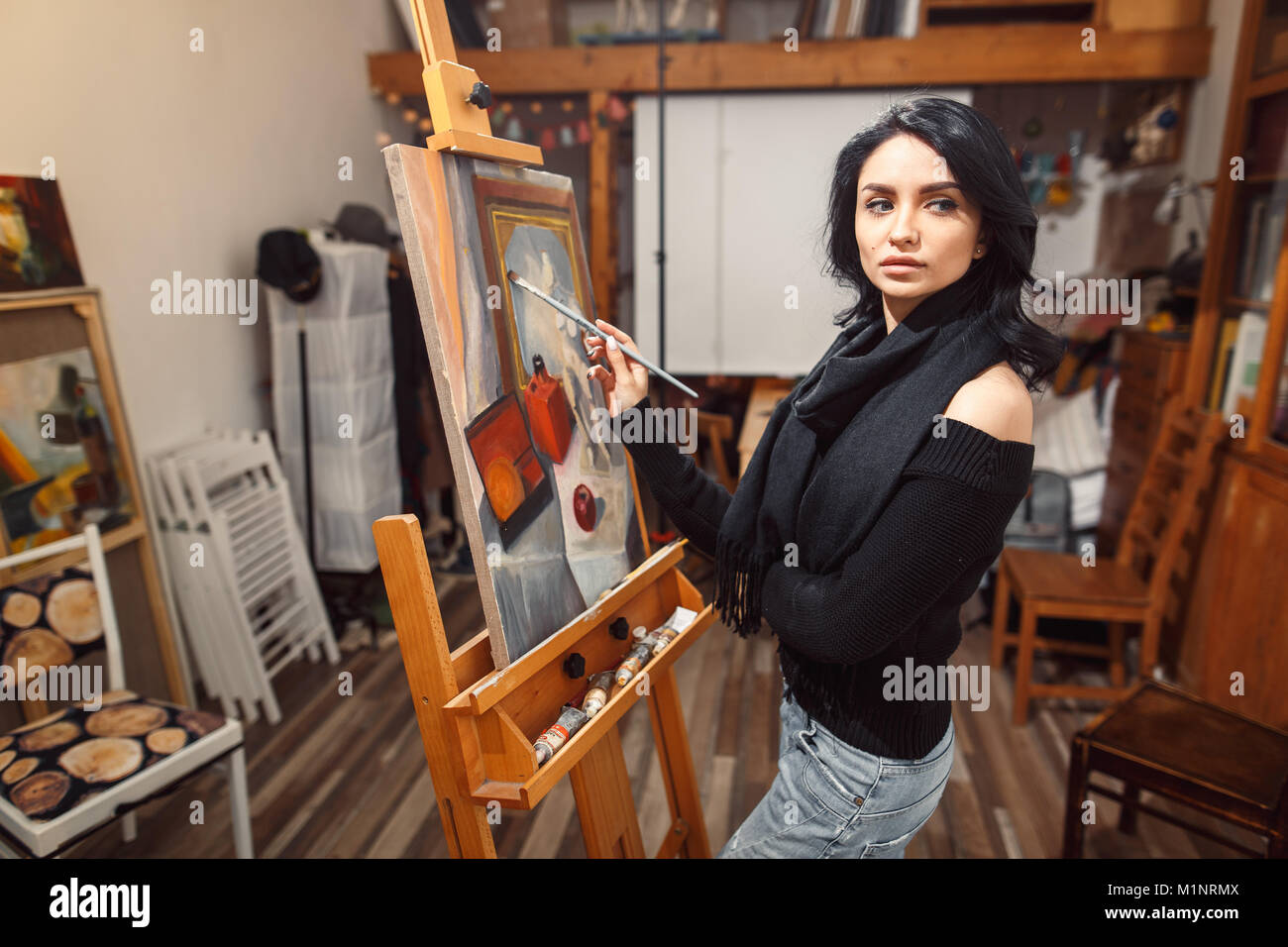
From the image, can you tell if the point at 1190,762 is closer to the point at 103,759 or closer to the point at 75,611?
the point at 103,759

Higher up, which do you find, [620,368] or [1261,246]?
[1261,246]

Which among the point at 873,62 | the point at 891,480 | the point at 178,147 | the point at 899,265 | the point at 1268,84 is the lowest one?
the point at 891,480

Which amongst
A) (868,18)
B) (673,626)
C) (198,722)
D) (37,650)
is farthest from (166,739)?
(868,18)

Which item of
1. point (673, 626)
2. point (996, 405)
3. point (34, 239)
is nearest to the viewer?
point (996, 405)

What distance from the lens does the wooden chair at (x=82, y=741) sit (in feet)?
4.97

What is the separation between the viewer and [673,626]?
Answer: 4.66 ft

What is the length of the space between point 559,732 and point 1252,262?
247 centimetres

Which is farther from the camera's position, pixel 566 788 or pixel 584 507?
pixel 566 788

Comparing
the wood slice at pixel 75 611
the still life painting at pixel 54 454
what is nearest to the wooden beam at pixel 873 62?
the still life painting at pixel 54 454

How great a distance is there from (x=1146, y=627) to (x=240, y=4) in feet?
11.6

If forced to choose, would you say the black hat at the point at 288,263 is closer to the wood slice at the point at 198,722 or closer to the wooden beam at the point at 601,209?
the wooden beam at the point at 601,209

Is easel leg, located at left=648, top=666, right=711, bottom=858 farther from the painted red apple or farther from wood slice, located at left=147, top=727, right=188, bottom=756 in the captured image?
wood slice, located at left=147, top=727, right=188, bottom=756
